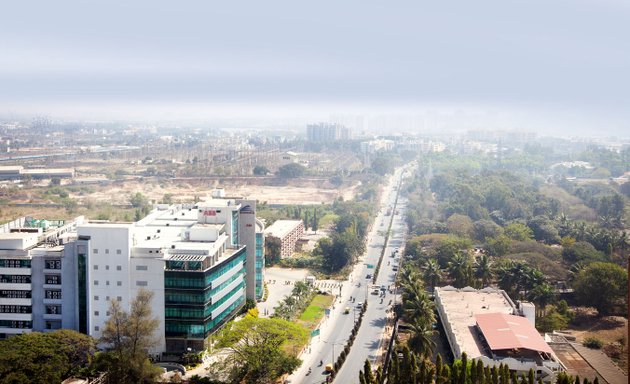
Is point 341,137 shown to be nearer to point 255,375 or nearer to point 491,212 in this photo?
point 491,212

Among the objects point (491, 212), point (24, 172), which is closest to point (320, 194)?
point (491, 212)

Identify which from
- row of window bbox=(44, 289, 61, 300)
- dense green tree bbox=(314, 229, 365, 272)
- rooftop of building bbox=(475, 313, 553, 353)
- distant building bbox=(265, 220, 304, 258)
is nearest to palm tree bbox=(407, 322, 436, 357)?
rooftop of building bbox=(475, 313, 553, 353)

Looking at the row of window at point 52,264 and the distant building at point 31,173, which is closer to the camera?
the row of window at point 52,264

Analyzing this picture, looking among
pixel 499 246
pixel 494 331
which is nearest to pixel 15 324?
pixel 494 331

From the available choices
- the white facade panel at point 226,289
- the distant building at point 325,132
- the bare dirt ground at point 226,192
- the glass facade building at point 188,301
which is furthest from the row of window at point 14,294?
the distant building at point 325,132

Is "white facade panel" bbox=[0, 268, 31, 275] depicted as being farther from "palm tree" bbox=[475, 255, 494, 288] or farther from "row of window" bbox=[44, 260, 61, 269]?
"palm tree" bbox=[475, 255, 494, 288]

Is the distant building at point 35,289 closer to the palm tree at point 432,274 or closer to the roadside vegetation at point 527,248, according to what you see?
the roadside vegetation at point 527,248
